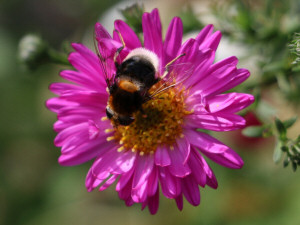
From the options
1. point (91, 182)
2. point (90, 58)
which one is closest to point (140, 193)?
point (91, 182)

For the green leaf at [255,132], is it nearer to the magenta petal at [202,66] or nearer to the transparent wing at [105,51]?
the magenta petal at [202,66]

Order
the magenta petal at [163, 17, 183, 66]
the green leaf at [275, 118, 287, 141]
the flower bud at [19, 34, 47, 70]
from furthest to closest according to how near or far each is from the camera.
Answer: the flower bud at [19, 34, 47, 70] → the green leaf at [275, 118, 287, 141] → the magenta petal at [163, 17, 183, 66]

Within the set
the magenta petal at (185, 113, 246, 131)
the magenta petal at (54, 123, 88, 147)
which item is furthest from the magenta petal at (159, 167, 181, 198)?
the magenta petal at (54, 123, 88, 147)

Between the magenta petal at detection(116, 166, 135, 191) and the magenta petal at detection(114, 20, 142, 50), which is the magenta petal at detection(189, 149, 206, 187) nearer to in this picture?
the magenta petal at detection(116, 166, 135, 191)

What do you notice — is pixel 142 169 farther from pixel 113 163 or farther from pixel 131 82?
pixel 131 82

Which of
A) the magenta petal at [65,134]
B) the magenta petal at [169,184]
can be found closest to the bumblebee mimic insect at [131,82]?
the magenta petal at [65,134]

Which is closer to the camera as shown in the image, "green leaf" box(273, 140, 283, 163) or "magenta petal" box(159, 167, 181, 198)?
"magenta petal" box(159, 167, 181, 198)
